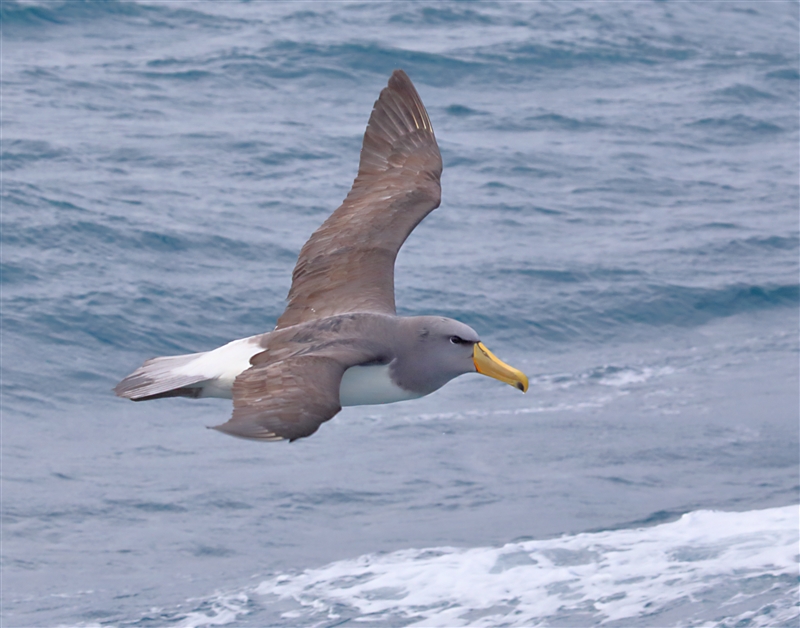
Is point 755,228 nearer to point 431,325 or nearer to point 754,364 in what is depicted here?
point 754,364

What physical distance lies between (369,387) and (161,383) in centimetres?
155

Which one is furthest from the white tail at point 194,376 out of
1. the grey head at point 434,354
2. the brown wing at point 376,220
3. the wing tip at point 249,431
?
the wing tip at point 249,431

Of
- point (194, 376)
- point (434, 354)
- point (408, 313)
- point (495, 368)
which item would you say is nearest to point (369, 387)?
point (434, 354)

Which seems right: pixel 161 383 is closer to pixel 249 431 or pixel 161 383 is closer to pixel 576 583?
pixel 249 431

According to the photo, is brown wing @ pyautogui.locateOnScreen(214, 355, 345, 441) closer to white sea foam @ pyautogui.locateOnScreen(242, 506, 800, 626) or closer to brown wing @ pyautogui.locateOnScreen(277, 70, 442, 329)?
brown wing @ pyautogui.locateOnScreen(277, 70, 442, 329)

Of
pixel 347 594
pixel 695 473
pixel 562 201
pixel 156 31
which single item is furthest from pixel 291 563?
pixel 156 31

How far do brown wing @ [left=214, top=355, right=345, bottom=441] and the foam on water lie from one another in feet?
25.6

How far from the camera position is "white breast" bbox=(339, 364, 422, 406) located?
9984 mm

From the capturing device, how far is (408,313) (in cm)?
2055

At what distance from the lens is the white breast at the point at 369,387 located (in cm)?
998

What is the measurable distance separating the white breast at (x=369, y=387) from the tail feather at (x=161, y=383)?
1063 millimetres

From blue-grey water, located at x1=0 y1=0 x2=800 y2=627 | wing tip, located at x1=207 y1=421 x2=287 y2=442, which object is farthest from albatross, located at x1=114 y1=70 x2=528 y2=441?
blue-grey water, located at x1=0 y1=0 x2=800 y2=627

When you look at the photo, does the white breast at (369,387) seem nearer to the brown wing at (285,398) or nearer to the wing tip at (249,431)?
the brown wing at (285,398)

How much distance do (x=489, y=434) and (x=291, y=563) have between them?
12.9 ft
